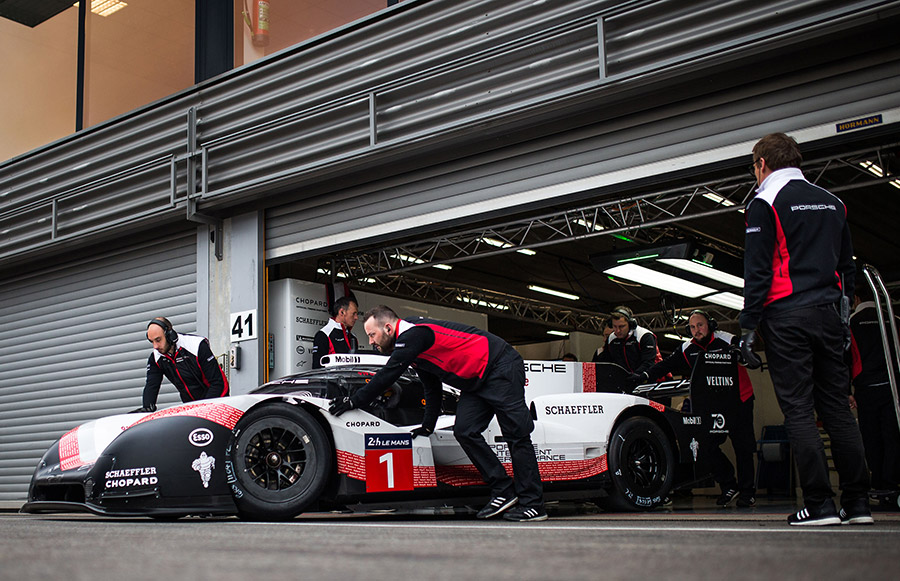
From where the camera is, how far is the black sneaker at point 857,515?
13.1 ft

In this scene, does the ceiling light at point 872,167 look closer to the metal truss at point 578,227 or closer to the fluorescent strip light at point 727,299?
the metal truss at point 578,227

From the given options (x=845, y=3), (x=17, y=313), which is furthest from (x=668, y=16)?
(x=17, y=313)

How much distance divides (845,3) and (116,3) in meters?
10.5

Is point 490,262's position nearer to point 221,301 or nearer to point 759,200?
point 221,301

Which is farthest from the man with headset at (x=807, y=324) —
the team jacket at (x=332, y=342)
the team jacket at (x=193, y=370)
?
the team jacket at (x=332, y=342)

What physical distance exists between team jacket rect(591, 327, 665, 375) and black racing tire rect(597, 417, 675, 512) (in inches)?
111

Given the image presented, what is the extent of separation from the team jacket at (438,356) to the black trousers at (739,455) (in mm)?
2873

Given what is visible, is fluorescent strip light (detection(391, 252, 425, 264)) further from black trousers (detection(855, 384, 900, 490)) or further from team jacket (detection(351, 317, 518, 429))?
black trousers (detection(855, 384, 900, 490))

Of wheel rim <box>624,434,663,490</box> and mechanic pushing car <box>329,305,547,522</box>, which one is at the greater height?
mechanic pushing car <box>329,305,547,522</box>

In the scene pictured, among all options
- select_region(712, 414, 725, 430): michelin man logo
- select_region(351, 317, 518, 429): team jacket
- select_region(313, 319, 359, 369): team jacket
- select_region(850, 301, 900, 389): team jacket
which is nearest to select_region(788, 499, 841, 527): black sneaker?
select_region(351, 317, 518, 429): team jacket

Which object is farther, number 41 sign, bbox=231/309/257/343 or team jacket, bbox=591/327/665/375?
number 41 sign, bbox=231/309/257/343

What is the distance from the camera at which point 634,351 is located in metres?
9.95

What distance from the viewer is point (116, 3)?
13062 mm

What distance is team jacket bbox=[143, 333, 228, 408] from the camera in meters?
7.64
